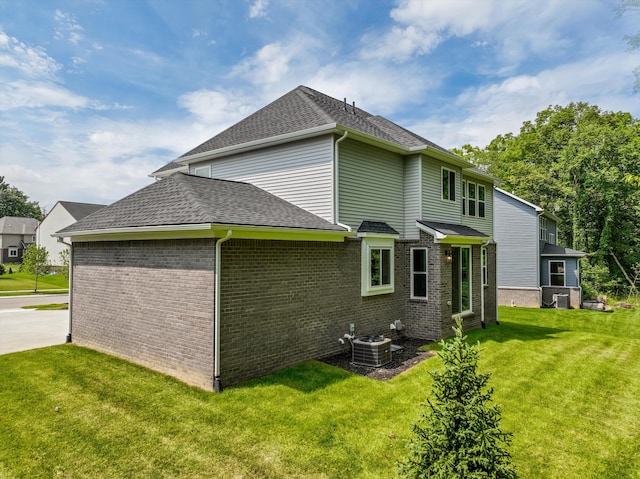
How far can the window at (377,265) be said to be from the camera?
10672mm

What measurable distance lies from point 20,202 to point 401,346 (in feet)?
288

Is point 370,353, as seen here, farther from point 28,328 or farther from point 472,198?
point 28,328

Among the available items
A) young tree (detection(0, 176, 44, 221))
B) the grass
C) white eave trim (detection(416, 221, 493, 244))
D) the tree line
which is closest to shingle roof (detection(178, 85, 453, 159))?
white eave trim (detection(416, 221, 493, 244))

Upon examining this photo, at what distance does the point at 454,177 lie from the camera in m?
14.0

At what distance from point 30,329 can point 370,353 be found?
39.0ft

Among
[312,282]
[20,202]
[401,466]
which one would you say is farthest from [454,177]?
[20,202]

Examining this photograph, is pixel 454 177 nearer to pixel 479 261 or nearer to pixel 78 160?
pixel 479 261

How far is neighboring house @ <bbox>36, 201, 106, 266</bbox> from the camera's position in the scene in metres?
41.9

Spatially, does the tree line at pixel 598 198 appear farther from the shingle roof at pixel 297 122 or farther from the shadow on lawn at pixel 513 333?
the shingle roof at pixel 297 122

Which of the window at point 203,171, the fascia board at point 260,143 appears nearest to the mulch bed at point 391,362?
the fascia board at point 260,143

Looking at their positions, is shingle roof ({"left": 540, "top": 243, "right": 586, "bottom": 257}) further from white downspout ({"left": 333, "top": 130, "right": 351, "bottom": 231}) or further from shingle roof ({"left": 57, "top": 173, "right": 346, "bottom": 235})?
shingle roof ({"left": 57, "top": 173, "right": 346, "bottom": 235})

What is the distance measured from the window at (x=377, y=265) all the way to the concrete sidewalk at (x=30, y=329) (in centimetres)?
913

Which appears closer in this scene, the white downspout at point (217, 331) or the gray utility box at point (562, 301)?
the white downspout at point (217, 331)

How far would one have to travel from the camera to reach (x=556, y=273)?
22969mm
